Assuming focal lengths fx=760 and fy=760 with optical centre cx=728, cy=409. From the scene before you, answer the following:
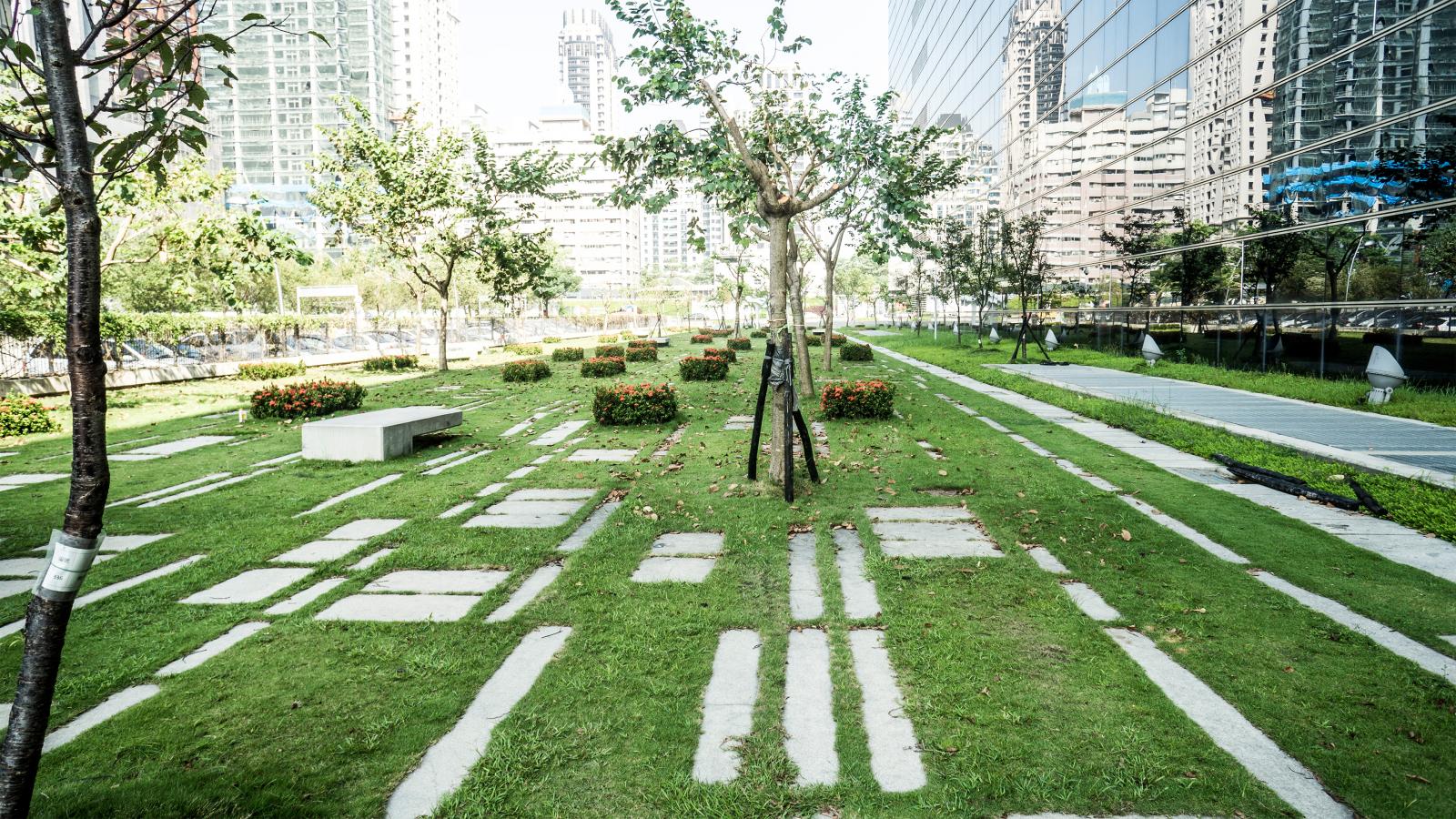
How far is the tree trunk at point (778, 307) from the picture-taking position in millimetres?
7137

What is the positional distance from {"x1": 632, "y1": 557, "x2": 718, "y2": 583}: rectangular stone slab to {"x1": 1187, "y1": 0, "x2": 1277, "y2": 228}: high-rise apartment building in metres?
18.5

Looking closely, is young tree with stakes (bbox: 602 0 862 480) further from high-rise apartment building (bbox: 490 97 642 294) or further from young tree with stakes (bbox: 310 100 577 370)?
high-rise apartment building (bbox: 490 97 642 294)

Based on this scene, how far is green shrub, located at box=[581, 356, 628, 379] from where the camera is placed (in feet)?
68.7

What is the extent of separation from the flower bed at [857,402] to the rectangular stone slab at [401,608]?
868 centimetres

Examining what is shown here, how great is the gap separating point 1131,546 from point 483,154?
2204cm

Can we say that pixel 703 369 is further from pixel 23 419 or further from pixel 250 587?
pixel 250 587

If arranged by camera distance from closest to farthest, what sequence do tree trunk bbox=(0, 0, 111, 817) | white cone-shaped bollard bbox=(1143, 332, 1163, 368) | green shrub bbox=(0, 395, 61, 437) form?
tree trunk bbox=(0, 0, 111, 817) < green shrub bbox=(0, 395, 61, 437) < white cone-shaped bollard bbox=(1143, 332, 1163, 368)

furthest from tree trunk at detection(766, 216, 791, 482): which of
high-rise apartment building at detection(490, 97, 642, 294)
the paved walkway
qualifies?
high-rise apartment building at detection(490, 97, 642, 294)

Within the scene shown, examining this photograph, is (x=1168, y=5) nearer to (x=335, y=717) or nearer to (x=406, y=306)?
(x=335, y=717)

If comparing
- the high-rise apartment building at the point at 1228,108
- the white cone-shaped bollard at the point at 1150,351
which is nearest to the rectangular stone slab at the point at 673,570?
the high-rise apartment building at the point at 1228,108

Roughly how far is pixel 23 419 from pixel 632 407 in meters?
9.41

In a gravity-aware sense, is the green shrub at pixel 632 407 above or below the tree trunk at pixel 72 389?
below

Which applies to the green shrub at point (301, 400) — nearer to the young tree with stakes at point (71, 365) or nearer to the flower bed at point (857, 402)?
the flower bed at point (857, 402)

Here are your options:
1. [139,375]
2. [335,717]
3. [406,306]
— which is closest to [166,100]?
[335,717]
